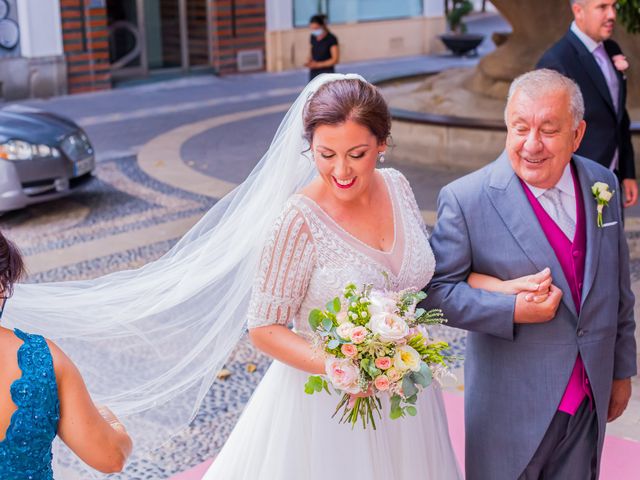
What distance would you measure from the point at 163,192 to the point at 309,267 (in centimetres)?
746

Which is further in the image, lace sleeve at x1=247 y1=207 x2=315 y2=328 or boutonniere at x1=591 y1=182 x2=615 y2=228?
boutonniere at x1=591 y1=182 x2=615 y2=228

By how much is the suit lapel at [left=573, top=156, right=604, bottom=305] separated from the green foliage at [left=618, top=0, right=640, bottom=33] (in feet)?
18.1

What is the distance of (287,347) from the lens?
9.82 feet

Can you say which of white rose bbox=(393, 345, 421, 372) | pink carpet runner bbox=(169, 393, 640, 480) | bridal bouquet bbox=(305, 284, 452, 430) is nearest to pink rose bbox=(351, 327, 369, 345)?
bridal bouquet bbox=(305, 284, 452, 430)

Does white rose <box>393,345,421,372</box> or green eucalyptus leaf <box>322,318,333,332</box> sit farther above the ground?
green eucalyptus leaf <box>322,318,333,332</box>

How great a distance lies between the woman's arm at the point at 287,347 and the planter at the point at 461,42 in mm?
20337

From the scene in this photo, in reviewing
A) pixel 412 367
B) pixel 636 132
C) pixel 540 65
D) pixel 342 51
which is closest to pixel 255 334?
pixel 412 367

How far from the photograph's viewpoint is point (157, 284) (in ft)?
12.9

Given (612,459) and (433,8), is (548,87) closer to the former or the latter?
(612,459)

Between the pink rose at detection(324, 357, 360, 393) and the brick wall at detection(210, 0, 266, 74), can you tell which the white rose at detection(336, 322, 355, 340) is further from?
the brick wall at detection(210, 0, 266, 74)

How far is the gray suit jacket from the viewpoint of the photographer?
308 cm

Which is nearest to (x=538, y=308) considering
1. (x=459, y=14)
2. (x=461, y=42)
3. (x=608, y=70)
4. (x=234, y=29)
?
(x=608, y=70)

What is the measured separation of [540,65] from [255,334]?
3070 mm

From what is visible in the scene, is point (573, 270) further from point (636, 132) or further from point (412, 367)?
point (636, 132)
